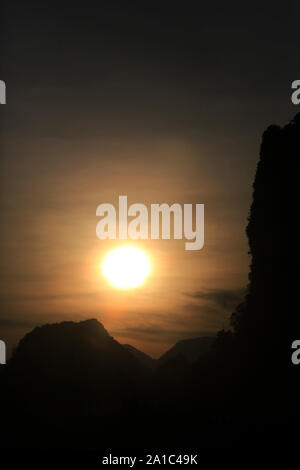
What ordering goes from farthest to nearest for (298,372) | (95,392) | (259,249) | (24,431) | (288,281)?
(95,392) → (24,431) → (259,249) → (288,281) → (298,372)

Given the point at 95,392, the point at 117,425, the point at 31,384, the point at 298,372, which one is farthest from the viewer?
the point at 31,384

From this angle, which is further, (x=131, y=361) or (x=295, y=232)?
(x=131, y=361)

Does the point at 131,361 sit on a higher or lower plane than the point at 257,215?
lower

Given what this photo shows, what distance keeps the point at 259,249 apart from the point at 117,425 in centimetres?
4319

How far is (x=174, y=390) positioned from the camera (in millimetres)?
103500

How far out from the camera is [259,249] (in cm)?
7488

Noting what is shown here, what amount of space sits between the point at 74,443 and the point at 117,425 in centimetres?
922
